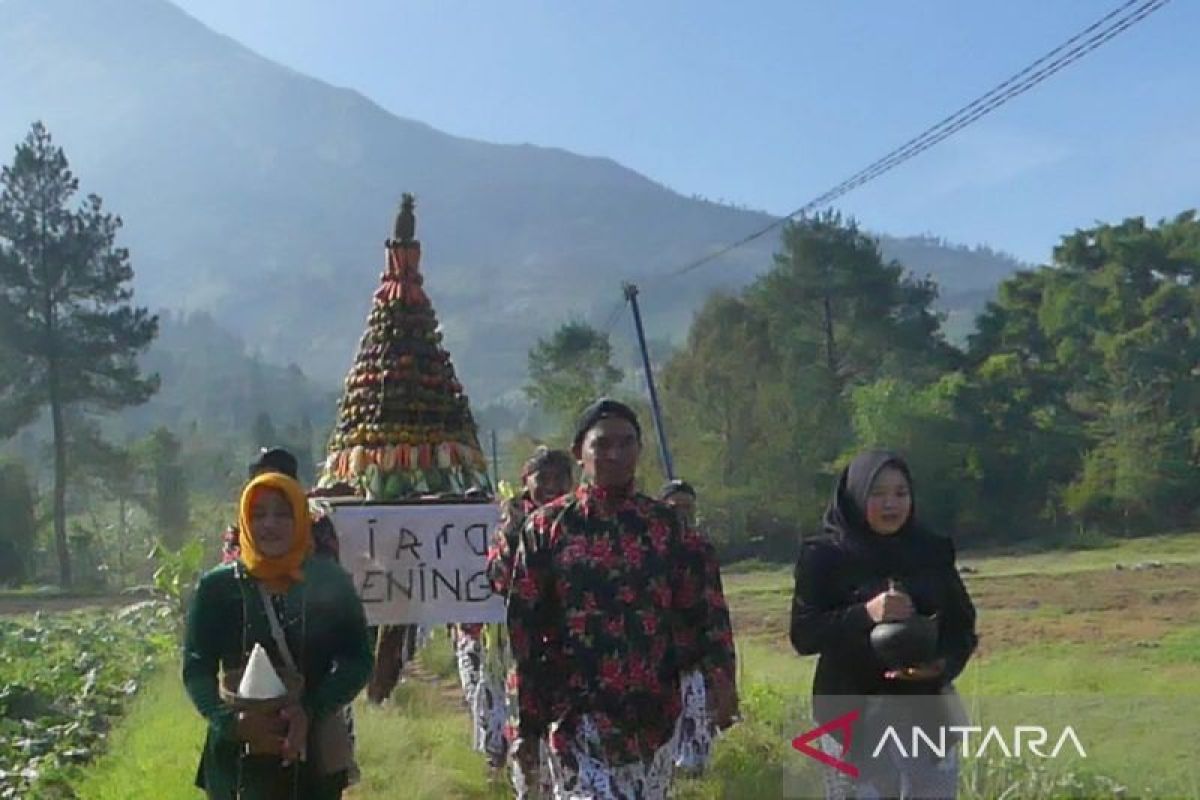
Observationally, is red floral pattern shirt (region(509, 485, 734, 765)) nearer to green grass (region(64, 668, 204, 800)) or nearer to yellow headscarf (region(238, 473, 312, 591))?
yellow headscarf (region(238, 473, 312, 591))

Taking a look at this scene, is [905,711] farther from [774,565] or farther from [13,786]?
[774,565]

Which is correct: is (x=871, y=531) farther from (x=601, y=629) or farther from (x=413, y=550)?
(x=413, y=550)

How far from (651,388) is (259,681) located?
904cm

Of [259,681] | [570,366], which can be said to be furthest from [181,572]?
[570,366]

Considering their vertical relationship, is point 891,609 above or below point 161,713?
above

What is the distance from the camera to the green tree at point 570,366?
35844mm

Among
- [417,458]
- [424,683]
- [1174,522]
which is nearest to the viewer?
[417,458]

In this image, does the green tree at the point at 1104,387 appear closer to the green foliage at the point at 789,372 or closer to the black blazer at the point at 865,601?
the green foliage at the point at 789,372

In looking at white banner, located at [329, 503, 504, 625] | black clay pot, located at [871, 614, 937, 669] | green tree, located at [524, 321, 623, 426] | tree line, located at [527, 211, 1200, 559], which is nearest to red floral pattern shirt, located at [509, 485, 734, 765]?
black clay pot, located at [871, 614, 937, 669]

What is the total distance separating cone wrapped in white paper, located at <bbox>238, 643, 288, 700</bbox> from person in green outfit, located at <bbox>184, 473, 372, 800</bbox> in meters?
0.09

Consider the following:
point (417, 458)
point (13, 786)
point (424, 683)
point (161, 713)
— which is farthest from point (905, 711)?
point (424, 683)

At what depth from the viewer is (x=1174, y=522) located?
105ft

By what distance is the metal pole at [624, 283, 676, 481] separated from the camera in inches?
429

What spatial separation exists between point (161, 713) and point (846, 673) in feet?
21.0
